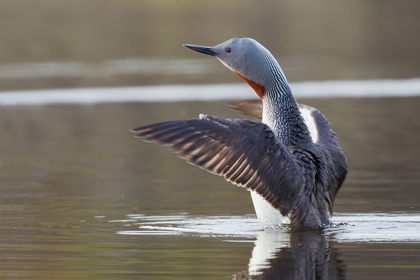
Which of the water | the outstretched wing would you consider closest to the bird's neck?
the outstretched wing

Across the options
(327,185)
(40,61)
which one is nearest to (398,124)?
(327,185)

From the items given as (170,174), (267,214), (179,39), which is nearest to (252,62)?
(267,214)

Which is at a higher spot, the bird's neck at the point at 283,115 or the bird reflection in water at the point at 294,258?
the bird's neck at the point at 283,115

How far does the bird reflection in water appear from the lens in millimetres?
6742

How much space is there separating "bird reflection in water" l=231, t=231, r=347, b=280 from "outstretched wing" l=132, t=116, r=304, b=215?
0.37 meters

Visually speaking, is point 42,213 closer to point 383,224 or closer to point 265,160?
point 265,160

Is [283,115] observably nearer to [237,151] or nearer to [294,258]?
[237,151]

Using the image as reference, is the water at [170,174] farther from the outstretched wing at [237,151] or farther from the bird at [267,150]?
the outstretched wing at [237,151]

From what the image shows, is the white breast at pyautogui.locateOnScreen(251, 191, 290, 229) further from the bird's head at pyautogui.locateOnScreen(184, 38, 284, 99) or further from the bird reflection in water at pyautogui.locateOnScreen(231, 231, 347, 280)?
the bird's head at pyautogui.locateOnScreen(184, 38, 284, 99)

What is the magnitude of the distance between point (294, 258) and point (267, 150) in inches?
42.7

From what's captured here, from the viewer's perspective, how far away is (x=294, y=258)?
285 inches

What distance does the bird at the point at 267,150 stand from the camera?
788 cm

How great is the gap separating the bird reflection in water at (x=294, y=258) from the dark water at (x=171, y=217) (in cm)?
1

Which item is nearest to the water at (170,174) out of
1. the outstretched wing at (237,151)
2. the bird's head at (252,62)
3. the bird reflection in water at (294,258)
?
the bird reflection in water at (294,258)
